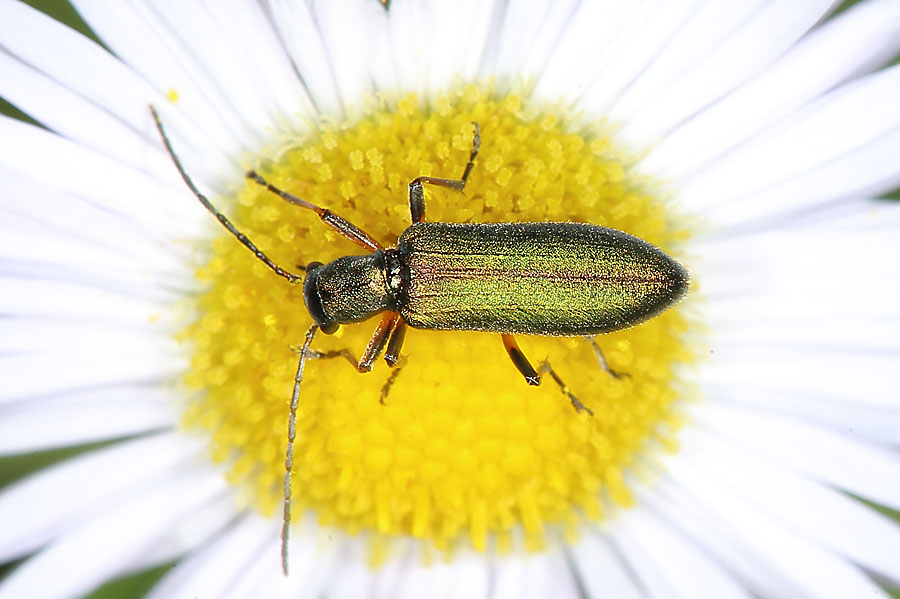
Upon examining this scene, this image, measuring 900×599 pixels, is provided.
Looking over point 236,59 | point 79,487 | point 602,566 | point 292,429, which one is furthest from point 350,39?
point 602,566

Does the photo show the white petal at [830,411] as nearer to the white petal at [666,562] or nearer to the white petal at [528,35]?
the white petal at [666,562]

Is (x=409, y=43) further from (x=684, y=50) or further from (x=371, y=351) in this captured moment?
(x=371, y=351)

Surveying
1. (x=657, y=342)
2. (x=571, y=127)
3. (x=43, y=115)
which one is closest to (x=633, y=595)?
(x=657, y=342)

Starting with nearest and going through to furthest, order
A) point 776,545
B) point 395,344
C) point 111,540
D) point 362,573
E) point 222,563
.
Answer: point 395,344, point 111,540, point 776,545, point 222,563, point 362,573

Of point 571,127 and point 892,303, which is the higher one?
point 571,127

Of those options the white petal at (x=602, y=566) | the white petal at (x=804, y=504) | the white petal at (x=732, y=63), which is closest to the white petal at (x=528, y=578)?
the white petal at (x=602, y=566)

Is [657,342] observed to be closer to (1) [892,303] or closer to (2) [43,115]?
(1) [892,303]
